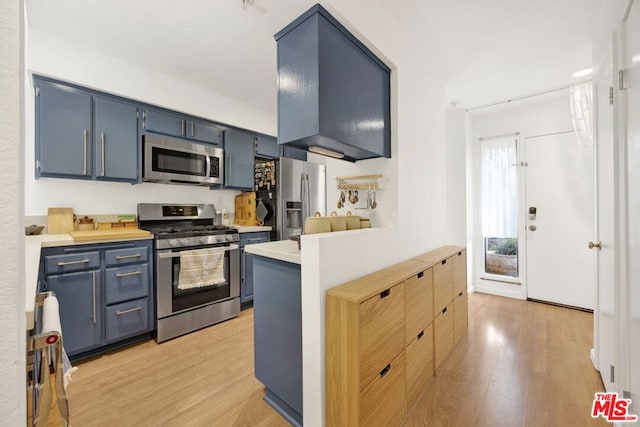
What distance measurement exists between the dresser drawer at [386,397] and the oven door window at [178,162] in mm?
2720

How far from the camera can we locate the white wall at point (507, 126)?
10.8ft

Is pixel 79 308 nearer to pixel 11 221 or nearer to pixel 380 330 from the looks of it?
pixel 11 221

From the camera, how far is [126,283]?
2328 millimetres

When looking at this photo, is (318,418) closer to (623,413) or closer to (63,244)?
(623,413)

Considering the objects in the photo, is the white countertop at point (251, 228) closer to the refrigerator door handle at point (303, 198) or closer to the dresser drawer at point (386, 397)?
the refrigerator door handle at point (303, 198)

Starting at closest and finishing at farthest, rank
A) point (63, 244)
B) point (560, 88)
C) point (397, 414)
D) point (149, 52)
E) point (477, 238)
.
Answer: point (397, 414), point (63, 244), point (149, 52), point (560, 88), point (477, 238)

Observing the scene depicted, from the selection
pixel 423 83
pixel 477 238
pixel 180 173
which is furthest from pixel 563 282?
pixel 180 173

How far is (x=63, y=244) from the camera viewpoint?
6.62 feet

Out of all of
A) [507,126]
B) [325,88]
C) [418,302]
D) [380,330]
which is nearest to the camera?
[380,330]

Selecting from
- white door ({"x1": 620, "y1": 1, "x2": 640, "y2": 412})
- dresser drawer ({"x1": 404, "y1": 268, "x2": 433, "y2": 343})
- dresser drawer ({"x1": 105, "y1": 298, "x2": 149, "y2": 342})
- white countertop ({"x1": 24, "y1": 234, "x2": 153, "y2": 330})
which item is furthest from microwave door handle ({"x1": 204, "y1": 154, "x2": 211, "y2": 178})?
white door ({"x1": 620, "y1": 1, "x2": 640, "y2": 412})

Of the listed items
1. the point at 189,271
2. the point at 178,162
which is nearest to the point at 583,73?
the point at 178,162

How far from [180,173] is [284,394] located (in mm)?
2399

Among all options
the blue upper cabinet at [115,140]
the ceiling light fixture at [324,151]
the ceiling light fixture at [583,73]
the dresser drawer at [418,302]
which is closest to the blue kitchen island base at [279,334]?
the dresser drawer at [418,302]

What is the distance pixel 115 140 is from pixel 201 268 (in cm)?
147
